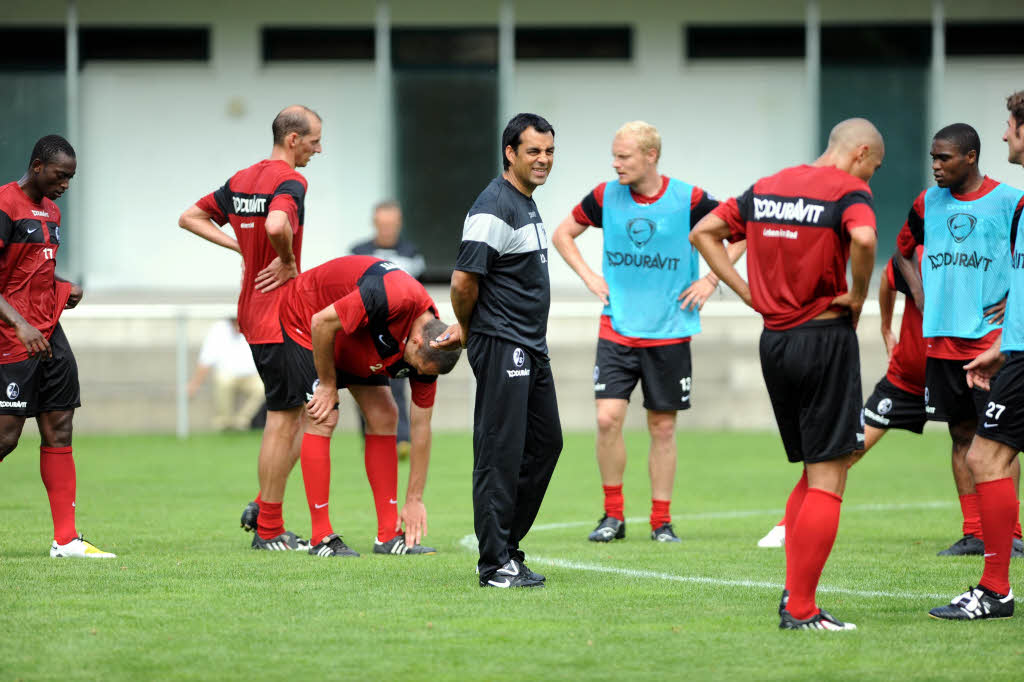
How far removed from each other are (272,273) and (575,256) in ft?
7.35

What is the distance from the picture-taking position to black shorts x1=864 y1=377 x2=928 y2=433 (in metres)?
9.07

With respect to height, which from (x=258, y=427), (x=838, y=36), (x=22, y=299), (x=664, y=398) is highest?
(x=838, y=36)

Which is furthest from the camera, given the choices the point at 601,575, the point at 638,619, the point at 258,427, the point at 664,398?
the point at 258,427

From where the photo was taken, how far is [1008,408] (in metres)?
6.43

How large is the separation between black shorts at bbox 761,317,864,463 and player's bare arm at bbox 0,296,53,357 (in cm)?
391

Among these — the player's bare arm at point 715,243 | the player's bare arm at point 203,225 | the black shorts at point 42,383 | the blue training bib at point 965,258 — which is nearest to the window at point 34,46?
the player's bare arm at point 203,225

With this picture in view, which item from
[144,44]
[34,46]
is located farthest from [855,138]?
[34,46]

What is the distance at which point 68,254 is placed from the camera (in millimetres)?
20719

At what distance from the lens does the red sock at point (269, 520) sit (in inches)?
336

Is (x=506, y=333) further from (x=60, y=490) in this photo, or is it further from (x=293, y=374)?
(x=60, y=490)

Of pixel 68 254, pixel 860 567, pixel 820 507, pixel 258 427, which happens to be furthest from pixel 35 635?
pixel 68 254

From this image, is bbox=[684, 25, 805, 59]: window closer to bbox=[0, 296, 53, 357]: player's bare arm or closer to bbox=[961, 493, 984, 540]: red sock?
bbox=[961, 493, 984, 540]: red sock

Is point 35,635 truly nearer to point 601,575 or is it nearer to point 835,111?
point 601,575

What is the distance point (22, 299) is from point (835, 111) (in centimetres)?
1501
